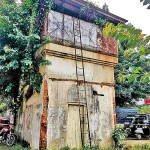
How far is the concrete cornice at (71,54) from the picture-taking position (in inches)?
347

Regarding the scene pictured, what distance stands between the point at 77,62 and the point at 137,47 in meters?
8.10

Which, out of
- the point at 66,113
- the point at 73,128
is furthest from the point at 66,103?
the point at 73,128

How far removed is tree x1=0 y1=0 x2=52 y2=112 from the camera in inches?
358

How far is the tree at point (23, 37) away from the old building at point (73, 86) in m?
0.35


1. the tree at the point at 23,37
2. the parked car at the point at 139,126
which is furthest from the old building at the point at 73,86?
the parked car at the point at 139,126

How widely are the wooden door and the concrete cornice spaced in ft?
6.99

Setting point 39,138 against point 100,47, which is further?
point 100,47

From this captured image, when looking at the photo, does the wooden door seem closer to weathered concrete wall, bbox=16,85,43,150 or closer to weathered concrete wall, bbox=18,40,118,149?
weathered concrete wall, bbox=18,40,118,149

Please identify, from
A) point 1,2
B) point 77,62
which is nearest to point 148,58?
point 77,62

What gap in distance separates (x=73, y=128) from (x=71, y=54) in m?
3.05

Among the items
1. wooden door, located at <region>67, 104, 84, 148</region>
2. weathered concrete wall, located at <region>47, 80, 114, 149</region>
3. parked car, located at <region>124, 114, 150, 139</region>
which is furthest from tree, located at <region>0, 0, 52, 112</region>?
parked car, located at <region>124, 114, 150, 139</region>

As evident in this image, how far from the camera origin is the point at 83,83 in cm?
971

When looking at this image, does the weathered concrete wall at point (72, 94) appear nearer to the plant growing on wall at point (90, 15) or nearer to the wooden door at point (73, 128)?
the wooden door at point (73, 128)

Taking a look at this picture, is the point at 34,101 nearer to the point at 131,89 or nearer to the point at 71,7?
the point at 71,7
